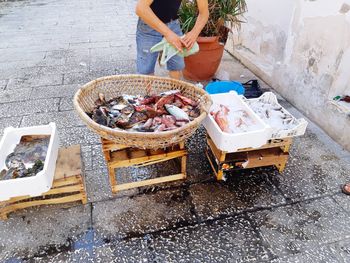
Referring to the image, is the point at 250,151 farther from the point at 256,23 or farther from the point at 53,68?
the point at 53,68

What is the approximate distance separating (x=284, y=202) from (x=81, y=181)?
1829mm

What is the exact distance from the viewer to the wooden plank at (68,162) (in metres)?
2.46

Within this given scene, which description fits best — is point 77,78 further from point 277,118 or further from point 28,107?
point 277,118

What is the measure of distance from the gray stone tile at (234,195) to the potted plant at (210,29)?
2175 millimetres

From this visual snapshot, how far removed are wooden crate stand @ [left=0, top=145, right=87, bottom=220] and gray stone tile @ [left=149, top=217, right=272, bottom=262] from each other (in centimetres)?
79

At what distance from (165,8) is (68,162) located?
1776 mm

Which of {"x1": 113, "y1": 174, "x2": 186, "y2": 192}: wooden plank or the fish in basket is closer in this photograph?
the fish in basket

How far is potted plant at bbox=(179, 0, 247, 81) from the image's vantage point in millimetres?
4168

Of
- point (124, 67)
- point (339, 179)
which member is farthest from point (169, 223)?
point (124, 67)

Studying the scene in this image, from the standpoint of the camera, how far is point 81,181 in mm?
2471

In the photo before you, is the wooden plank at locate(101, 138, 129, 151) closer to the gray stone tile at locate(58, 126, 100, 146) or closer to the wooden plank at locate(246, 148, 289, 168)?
the gray stone tile at locate(58, 126, 100, 146)

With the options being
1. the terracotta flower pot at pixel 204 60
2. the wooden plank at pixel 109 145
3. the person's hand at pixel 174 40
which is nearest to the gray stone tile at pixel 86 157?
the wooden plank at pixel 109 145

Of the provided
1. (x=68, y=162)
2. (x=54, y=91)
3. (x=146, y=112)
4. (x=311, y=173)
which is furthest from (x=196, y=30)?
(x=54, y=91)

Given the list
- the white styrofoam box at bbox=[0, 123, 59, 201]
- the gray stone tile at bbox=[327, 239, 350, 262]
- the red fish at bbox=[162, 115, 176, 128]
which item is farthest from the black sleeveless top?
the gray stone tile at bbox=[327, 239, 350, 262]
